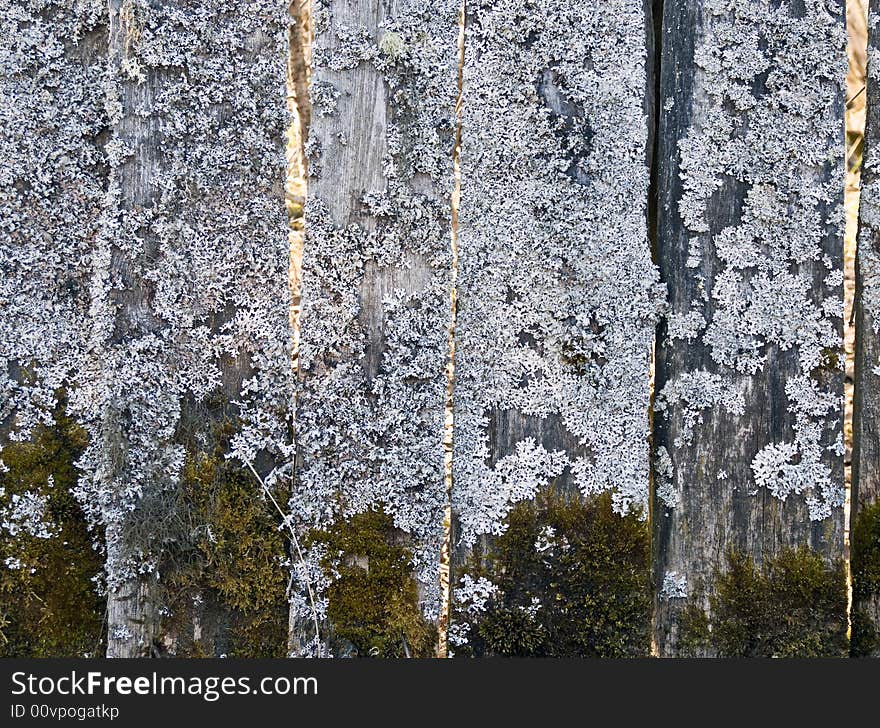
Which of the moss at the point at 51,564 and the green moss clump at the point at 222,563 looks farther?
the moss at the point at 51,564

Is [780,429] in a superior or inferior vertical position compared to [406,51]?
inferior

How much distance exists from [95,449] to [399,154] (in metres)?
1.19

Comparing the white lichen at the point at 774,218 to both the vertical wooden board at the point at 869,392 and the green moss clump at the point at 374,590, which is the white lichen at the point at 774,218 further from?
the green moss clump at the point at 374,590

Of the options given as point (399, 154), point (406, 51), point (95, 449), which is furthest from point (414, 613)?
point (406, 51)

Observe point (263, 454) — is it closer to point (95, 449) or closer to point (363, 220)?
point (95, 449)

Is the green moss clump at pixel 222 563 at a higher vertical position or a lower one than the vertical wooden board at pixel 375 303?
lower

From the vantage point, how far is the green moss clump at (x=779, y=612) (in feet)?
6.60

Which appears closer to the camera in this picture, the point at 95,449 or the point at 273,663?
the point at 273,663

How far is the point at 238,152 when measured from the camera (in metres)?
2.03

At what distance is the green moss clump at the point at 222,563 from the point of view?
1996mm

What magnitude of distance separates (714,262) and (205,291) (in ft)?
4.54

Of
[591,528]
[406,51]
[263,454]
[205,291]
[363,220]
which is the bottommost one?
[591,528]

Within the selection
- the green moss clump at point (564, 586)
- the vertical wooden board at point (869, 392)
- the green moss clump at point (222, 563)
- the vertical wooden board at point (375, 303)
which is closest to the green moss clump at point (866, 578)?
the vertical wooden board at point (869, 392)

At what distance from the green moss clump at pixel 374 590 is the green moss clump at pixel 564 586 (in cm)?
13
